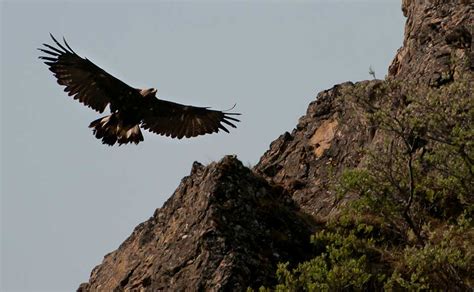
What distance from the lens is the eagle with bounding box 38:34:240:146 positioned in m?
24.4

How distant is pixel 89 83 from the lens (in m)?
25.1

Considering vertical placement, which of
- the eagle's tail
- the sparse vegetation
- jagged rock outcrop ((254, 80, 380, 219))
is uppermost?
the eagle's tail

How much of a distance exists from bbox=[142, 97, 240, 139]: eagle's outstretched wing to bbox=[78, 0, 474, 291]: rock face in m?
1.58

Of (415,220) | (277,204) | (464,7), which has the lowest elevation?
(415,220)

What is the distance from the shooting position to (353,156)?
24.9 metres

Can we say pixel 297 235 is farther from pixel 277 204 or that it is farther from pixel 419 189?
pixel 419 189

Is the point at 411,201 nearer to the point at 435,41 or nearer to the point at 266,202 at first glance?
the point at 266,202

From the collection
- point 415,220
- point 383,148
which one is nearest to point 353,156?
point 383,148

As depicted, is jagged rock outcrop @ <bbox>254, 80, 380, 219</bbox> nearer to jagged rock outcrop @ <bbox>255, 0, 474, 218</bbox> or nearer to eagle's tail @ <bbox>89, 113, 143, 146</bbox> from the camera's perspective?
jagged rock outcrop @ <bbox>255, 0, 474, 218</bbox>

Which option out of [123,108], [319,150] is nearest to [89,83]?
[123,108]

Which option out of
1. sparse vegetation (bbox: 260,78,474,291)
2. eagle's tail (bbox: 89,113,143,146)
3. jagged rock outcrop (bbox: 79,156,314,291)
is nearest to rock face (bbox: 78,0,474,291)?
jagged rock outcrop (bbox: 79,156,314,291)

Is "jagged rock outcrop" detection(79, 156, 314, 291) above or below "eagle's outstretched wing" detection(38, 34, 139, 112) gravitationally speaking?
below

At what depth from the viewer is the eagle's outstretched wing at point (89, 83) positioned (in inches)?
969

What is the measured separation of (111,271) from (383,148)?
232 inches
